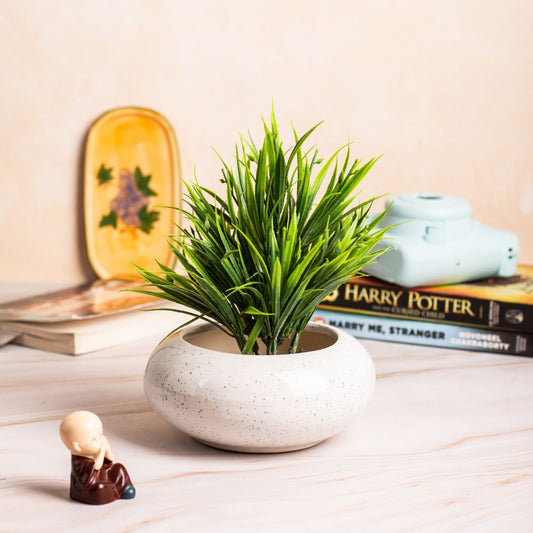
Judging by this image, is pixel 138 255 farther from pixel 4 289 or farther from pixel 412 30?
pixel 412 30

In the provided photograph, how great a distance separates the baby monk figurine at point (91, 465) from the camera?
589mm

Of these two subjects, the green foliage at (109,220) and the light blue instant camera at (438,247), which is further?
the green foliage at (109,220)

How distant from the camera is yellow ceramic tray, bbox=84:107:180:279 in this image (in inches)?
58.3

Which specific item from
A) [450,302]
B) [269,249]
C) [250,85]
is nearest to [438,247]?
[450,302]

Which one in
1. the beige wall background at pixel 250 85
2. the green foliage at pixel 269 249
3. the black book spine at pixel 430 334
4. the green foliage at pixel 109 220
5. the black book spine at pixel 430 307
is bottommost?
the black book spine at pixel 430 334

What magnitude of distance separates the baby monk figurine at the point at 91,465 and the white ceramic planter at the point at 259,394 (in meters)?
0.08

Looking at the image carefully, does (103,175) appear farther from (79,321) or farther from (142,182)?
(79,321)

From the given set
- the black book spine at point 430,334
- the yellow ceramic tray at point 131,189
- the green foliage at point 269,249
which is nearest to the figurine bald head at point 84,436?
the green foliage at point 269,249

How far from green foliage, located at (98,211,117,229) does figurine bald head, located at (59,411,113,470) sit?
921mm

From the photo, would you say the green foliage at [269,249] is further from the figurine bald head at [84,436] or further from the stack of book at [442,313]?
the stack of book at [442,313]

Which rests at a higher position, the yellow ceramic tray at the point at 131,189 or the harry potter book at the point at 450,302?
the yellow ceramic tray at the point at 131,189

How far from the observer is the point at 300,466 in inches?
26.8

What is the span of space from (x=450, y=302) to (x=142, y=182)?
2.23 feet

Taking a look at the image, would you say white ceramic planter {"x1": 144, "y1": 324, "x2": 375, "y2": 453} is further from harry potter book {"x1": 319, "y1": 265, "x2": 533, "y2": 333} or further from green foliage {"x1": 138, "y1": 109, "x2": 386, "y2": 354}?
harry potter book {"x1": 319, "y1": 265, "x2": 533, "y2": 333}
